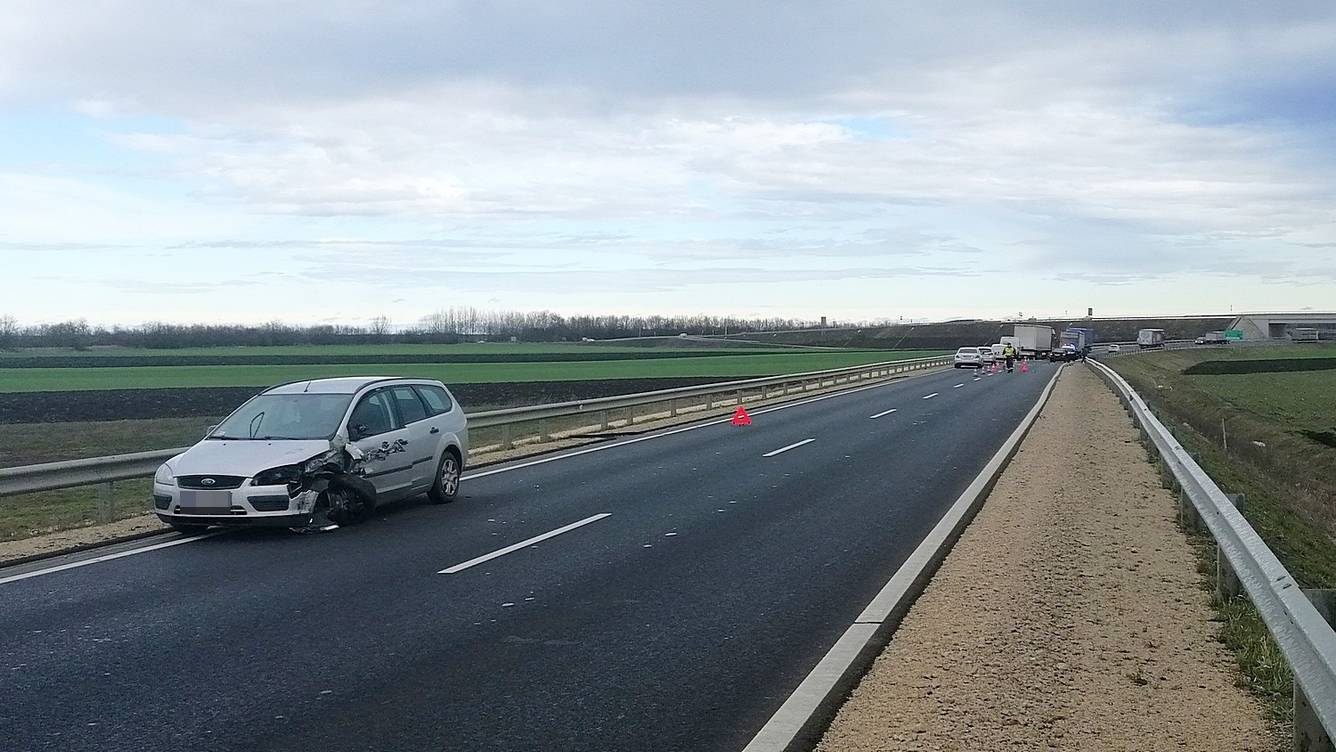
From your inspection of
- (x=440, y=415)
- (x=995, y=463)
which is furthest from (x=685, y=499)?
(x=995, y=463)

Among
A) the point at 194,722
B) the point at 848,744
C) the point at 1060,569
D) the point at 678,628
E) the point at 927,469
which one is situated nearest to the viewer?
the point at 848,744

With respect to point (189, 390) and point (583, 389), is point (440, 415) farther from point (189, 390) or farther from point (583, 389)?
point (189, 390)

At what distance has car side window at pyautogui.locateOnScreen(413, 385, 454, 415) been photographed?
1473 cm

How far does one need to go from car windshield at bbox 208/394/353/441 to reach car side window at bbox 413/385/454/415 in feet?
5.04

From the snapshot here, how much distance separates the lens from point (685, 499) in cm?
1436

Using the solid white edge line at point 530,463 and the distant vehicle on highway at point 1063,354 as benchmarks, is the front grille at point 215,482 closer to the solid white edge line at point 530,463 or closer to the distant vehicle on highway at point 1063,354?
the solid white edge line at point 530,463

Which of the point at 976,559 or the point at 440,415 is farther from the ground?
the point at 440,415

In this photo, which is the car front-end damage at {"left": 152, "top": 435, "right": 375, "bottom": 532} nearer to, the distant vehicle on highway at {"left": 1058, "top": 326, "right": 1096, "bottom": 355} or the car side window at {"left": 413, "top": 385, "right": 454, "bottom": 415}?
the car side window at {"left": 413, "top": 385, "right": 454, "bottom": 415}

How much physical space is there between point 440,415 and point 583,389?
43654mm

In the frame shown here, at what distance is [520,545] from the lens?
1107 cm

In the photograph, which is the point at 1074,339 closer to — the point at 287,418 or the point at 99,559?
the point at 287,418

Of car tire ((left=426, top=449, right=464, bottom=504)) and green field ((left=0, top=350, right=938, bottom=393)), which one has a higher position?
car tire ((left=426, top=449, right=464, bottom=504))

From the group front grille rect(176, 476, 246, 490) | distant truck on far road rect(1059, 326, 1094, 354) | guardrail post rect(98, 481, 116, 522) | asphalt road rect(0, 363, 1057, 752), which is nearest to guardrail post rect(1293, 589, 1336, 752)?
asphalt road rect(0, 363, 1057, 752)

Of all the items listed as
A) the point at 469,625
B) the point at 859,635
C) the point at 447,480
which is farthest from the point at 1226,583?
the point at 447,480
